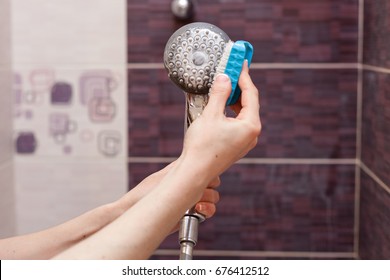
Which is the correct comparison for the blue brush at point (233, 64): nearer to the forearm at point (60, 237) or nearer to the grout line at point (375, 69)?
the forearm at point (60, 237)

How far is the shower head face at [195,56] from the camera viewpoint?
2.34 feet

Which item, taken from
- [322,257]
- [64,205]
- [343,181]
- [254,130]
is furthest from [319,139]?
[254,130]

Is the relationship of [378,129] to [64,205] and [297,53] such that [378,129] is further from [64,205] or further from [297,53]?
[64,205]

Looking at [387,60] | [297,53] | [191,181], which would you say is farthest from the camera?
[297,53]

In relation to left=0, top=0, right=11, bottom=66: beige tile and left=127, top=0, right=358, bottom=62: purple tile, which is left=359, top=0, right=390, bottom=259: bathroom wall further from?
left=0, top=0, right=11, bottom=66: beige tile

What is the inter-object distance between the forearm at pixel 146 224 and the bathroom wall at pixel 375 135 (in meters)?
0.67

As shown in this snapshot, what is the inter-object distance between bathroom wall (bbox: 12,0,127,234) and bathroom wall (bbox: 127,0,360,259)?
0.13ft

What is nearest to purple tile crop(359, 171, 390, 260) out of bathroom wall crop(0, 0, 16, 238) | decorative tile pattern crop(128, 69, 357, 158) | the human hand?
decorative tile pattern crop(128, 69, 357, 158)

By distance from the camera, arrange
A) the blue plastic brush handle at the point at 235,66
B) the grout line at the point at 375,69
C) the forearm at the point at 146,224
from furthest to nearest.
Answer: the grout line at the point at 375,69 → the blue plastic brush handle at the point at 235,66 → the forearm at the point at 146,224

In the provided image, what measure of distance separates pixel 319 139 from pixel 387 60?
1.01ft

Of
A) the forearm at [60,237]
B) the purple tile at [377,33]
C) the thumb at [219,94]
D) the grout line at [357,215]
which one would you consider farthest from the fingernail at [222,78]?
the grout line at [357,215]

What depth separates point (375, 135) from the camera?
129 centimetres

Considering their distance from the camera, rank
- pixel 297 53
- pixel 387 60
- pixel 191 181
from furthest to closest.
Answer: pixel 297 53 < pixel 387 60 < pixel 191 181
